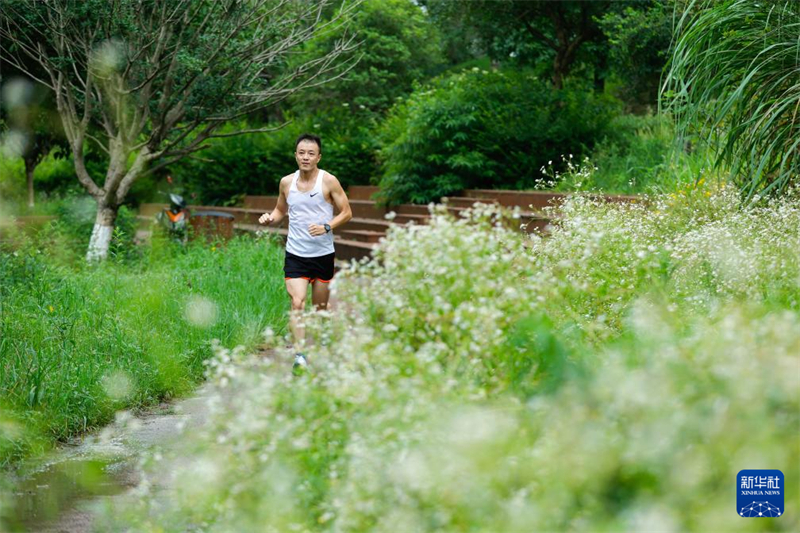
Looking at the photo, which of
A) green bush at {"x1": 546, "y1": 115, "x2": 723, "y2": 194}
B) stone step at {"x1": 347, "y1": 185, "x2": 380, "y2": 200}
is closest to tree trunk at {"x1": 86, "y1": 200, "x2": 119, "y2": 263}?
green bush at {"x1": 546, "y1": 115, "x2": 723, "y2": 194}

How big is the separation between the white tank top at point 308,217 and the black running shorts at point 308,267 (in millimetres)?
41

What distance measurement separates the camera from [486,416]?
2.86 metres

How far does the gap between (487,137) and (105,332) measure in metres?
10.0

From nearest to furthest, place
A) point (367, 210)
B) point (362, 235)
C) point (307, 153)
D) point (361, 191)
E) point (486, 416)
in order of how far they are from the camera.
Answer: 1. point (486, 416)
2. point (307, 153)
3. point (362, 235)
4. point (367, 210)
5. point (361, 191)

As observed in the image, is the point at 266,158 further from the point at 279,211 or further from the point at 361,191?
the point at 279,211

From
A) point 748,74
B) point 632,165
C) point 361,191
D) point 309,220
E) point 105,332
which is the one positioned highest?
point 748,74

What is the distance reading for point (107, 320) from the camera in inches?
288

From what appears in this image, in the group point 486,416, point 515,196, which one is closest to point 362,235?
point 515,196

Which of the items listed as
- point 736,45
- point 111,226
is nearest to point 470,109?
point 111,226

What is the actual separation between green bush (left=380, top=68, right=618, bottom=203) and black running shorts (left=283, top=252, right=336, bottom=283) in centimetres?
825

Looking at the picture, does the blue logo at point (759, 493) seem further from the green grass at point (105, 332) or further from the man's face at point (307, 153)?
the man's face at point (307, 153)

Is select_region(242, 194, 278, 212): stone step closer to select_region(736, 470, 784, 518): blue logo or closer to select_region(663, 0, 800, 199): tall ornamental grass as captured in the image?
select_region(663, 0, 800, 199): tall ornamental grass

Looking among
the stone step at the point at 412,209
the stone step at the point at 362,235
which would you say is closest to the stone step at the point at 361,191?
the stone step at the point at 362,235

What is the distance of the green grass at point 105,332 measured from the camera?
18.6ft
